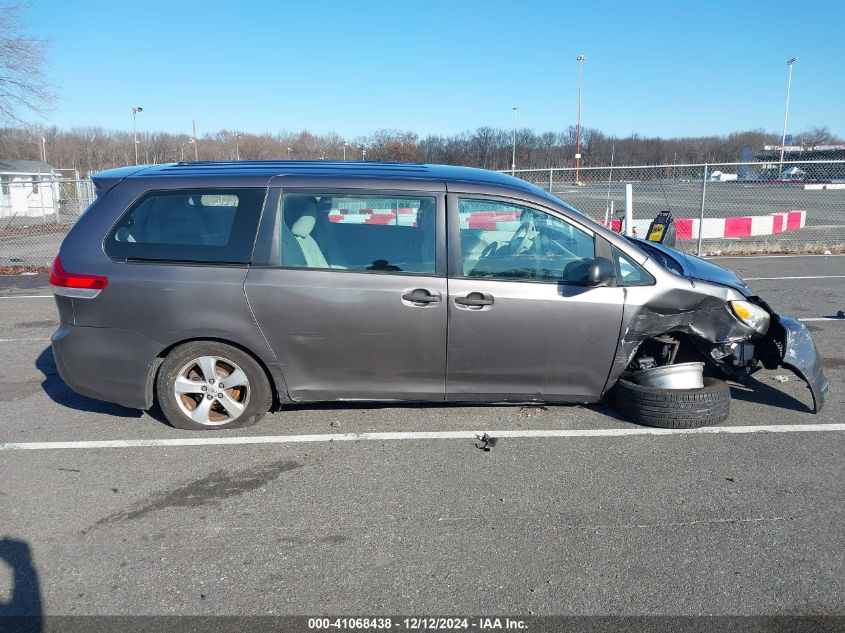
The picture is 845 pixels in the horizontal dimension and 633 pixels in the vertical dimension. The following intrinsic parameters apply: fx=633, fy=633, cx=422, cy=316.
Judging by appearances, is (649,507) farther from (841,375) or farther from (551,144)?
(551,144)

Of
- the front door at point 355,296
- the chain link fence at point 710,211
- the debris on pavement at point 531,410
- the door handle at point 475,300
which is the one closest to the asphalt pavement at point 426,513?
the debris on pavement at point 531,410

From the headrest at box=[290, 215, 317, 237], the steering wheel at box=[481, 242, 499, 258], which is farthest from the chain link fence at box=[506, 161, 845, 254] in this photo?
the headrest at box=[290, 215, 317, 237]

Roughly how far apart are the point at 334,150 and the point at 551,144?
14.8m

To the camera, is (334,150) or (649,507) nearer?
(649,507)

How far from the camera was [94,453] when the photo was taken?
167 inches

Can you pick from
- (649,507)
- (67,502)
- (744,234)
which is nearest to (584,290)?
(649,507)

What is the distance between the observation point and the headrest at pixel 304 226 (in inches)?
174

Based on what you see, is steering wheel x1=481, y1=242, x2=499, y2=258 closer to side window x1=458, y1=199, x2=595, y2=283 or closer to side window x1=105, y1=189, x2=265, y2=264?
side window x1=458, y1=199, x2=595, y2=283

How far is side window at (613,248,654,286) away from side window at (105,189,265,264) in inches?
99.5

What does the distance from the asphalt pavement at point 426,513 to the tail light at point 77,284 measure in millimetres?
1013

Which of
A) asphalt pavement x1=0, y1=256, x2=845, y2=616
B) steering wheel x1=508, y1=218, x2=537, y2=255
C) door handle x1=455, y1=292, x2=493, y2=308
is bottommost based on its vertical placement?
asphalt pavement x1=0, y1=256, x2=845, y2=616

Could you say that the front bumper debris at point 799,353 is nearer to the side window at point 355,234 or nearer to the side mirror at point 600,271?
the side mirror at point 600,271

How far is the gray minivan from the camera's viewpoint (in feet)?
14.2

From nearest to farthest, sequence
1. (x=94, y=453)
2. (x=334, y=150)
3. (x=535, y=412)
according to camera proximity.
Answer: (x=94, y=453) → (x=535, y=412) → (x=334, y=150)
